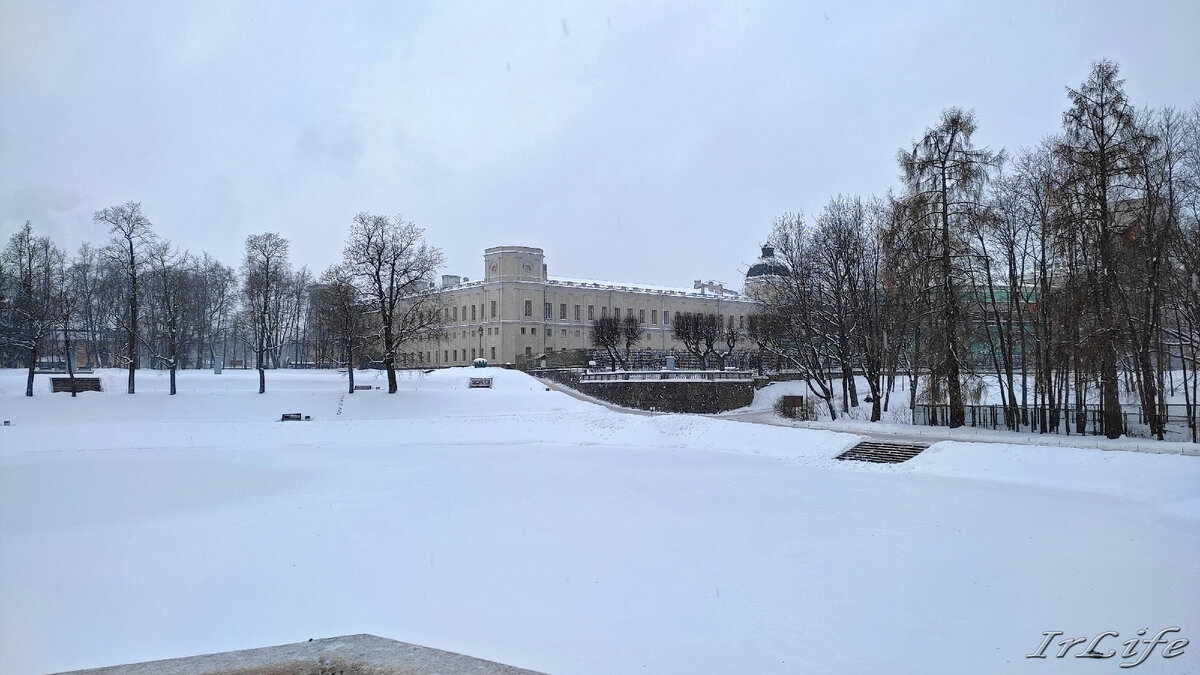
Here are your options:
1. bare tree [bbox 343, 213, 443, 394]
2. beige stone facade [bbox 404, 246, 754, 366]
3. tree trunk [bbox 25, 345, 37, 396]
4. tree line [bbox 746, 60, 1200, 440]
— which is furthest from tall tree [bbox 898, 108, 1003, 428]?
beige stone facade [bbox 404, 246, 754, 366]

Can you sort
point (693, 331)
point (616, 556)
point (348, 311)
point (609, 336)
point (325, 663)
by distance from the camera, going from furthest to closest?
point (693, 331) < point (609, 336) < point (348, 311) < point (616, 556) < point (325, 663)

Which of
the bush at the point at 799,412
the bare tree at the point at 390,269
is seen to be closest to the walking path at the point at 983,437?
the bush at the point at 799,412

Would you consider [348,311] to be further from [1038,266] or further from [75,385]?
[1038,266]

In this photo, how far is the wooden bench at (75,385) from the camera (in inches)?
1598

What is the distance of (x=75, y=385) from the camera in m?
41.1

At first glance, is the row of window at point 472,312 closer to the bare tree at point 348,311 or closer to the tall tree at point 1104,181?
the bare tree at point 348,311

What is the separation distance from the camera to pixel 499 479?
70.3ft

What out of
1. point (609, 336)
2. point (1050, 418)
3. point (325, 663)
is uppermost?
point (609, 336)

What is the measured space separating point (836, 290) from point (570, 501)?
67.5 feet

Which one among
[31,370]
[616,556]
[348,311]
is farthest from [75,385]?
[616,556]

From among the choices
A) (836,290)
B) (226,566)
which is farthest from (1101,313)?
(226,566)

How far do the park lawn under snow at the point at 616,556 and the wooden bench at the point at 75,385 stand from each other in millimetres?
14957

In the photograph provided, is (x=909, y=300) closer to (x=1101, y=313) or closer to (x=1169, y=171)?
(x=1101, y=313)

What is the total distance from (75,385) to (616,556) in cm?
3989
